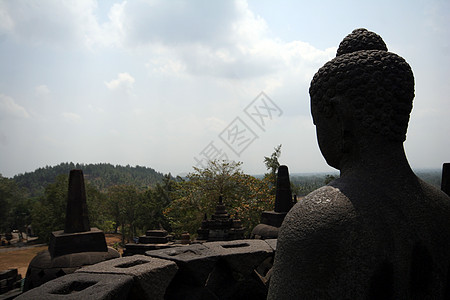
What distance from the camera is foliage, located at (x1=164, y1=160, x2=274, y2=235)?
20.9 m

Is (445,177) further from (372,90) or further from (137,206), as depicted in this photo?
(137,206)

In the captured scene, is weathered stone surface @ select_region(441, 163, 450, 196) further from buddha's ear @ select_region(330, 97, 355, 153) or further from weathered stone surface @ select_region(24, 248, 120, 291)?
weathered stone surface @ select_region(24, 248, 120, 291)

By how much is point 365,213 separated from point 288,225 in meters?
0.37

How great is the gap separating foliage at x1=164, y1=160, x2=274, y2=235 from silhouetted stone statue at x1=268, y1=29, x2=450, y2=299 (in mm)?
18338

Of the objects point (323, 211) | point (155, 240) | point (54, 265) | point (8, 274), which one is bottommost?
point (8, 274)

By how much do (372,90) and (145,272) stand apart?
93.1 inches

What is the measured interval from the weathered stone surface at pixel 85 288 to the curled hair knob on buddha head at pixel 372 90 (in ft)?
6.74

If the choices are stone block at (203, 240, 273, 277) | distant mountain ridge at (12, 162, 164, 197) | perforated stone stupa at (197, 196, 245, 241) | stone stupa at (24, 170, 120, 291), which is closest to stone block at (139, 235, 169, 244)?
perforated stone stupa at (197, 196, 245, 241)

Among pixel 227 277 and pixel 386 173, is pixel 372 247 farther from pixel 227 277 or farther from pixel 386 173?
pixel 227 277

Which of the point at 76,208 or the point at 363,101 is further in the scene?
the point at 76,208

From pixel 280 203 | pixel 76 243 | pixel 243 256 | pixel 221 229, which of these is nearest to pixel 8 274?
pixel 76 243

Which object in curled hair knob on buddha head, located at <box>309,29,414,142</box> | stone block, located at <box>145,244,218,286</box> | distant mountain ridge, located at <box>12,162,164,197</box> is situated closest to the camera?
curled hair knob on buddha head, located at <box>309,29,414,142</box>

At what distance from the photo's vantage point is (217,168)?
77.6 ft

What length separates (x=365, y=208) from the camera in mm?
1449
